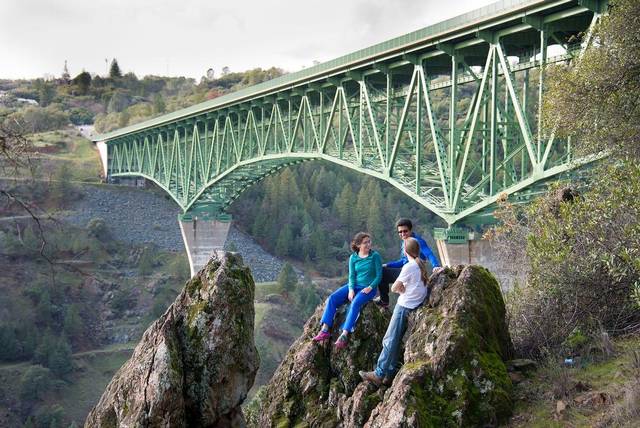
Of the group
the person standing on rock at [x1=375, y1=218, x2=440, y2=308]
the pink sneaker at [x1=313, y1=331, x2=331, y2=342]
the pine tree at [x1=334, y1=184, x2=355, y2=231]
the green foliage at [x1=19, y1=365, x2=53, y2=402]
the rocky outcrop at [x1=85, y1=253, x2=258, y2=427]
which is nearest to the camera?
the rocky outcrop at [x1=85, y1=253, x2=258, y2=427]

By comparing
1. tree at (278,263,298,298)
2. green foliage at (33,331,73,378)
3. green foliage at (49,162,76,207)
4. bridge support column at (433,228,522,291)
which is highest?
green foliage at (49,162,76,207)

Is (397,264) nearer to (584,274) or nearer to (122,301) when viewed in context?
(584,274)

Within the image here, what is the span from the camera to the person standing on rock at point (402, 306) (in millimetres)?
8016

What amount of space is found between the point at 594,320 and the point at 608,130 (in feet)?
11.4

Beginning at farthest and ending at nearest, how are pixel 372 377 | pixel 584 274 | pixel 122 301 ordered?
pixel 122 301, pixel 584 274, pixel 372 377

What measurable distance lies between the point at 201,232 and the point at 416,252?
50374mm

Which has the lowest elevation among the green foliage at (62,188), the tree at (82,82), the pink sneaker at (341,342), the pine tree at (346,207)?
the pink sneaker at (341,342)

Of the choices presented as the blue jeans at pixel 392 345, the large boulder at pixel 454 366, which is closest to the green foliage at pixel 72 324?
the blue jeans at pixel 392 345

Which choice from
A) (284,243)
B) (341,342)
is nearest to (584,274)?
(341,342)

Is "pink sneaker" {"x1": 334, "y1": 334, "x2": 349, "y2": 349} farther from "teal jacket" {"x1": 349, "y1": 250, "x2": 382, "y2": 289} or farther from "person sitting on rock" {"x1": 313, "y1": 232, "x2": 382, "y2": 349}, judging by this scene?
"teal jacket" {"x1": 349, "y1": 250, "x2": 382, "y2": 289}

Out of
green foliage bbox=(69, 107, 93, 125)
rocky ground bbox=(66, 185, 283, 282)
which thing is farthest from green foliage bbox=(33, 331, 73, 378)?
green foliage bbox=(69, 107, 93, 125)

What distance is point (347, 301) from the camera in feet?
29.7

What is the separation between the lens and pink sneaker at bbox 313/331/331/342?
8.72 metres

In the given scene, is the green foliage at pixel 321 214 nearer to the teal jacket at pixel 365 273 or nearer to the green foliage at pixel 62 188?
the green foliage at pixel 62 188
